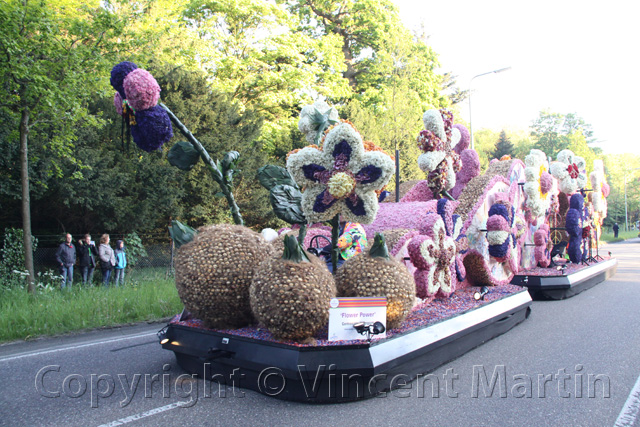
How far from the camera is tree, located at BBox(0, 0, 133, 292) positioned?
793 cm

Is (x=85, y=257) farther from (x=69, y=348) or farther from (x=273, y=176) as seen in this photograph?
(x=273, y=176)

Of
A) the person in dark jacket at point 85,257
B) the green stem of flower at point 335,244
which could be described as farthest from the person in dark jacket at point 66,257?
the green stem of flower at point 335,244

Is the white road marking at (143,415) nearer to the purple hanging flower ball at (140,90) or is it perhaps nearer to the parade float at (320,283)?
the parade float at (320,283)

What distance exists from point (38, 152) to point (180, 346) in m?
8.21

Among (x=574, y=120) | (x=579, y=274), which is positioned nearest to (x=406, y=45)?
(x=579, y=274)

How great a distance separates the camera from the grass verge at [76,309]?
22.0 feet

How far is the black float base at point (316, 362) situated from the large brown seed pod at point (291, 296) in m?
0.18

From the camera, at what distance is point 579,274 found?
9664 mm

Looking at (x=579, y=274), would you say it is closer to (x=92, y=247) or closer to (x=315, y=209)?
(x=315, y=209)

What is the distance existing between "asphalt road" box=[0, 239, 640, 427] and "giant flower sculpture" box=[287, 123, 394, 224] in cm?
170

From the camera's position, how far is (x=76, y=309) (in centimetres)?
736

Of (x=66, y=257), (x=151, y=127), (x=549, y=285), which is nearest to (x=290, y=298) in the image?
(x=151, y=127)

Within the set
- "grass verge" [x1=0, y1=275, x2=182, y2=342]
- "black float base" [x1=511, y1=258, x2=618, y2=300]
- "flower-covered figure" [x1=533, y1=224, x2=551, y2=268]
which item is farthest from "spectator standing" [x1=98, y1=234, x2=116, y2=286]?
"flower-covered figure" [x1=533, y1=224, x2=551, y2=268]

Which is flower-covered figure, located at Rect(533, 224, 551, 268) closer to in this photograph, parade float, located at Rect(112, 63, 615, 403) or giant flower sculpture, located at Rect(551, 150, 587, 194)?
giant flower sculpture, located at Rect(551, 150, 587, 194)
